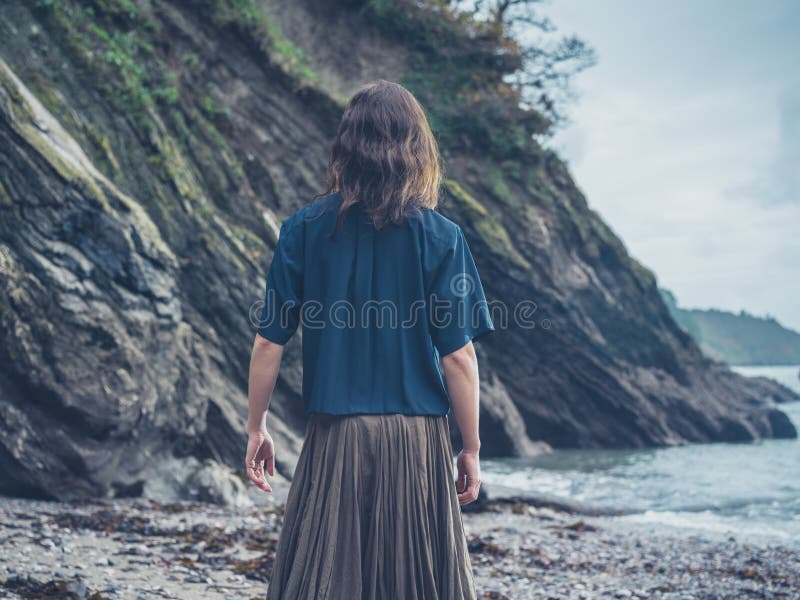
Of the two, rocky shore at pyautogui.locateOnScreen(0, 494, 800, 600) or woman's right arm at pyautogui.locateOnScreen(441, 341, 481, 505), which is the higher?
woman's right arm at pyautogui.locateOnScreen(441, 341, 481, 505)

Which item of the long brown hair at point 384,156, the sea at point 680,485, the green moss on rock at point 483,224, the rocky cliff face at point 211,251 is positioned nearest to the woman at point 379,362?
the long brown hair at point 384,156

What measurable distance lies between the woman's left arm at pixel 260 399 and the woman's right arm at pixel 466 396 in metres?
0.72

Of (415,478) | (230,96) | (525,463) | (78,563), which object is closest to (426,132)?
(415,478)

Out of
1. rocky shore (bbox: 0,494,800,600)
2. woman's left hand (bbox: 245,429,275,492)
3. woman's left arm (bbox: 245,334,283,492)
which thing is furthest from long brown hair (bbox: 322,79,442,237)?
rocky shore (bbox: 0,494,800,600)

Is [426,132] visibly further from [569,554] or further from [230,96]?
[230,96]

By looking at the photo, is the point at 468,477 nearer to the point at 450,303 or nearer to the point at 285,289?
the point at 450,303

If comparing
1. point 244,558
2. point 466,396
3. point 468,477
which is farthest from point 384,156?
point 244,558

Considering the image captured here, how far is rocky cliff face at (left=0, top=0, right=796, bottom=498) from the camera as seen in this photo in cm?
807

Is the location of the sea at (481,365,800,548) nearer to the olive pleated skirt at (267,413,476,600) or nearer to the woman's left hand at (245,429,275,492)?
the olive pleated skirt at (267,413,476,600)

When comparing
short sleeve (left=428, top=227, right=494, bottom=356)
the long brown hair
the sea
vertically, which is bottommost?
the sea

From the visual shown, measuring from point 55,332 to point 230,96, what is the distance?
1022cm

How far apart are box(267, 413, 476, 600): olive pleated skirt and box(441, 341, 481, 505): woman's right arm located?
11 centimetres

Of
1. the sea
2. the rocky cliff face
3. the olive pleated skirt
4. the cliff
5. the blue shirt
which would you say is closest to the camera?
the olive pleated skirt

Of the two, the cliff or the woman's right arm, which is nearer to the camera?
the woman's right arm
